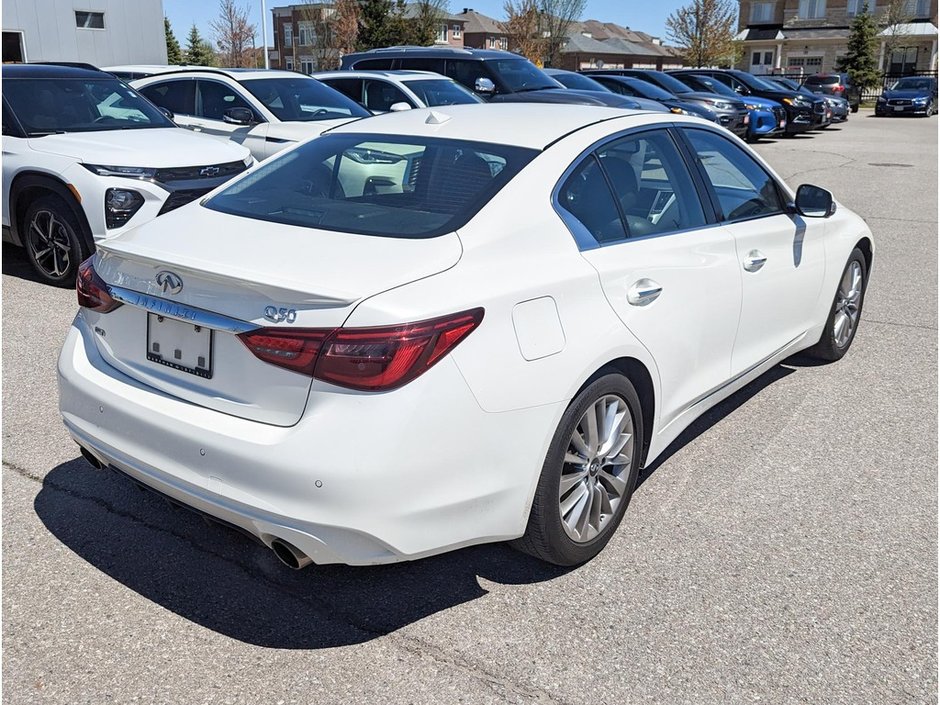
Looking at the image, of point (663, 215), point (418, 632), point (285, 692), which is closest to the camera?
point (285, 692)

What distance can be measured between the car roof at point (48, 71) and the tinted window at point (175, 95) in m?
1.51

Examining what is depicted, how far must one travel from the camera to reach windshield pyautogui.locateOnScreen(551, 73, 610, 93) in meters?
18.8

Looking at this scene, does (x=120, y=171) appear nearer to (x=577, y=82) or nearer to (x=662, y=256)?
(x=662, y=256)

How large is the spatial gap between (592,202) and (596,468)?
3.27 feet

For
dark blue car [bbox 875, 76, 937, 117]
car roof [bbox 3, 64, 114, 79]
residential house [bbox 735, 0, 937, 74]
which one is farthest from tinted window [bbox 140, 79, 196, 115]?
residential house [bbox 735, 0, 937, 74]

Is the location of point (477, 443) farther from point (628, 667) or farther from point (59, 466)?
point (59, 466)

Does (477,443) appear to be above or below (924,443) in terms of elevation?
A: above

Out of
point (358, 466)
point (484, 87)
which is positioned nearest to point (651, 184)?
point (358, 466)

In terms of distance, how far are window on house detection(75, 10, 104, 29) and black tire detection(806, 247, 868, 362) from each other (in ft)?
87.3

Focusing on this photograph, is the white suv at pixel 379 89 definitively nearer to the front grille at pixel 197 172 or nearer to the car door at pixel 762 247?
the front grille at pixel 197 172

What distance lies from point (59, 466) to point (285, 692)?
6.50 ft

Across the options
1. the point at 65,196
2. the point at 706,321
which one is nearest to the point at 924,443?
the point at 706,321

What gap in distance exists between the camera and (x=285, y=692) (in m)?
2.79

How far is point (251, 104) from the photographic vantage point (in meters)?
10.0
